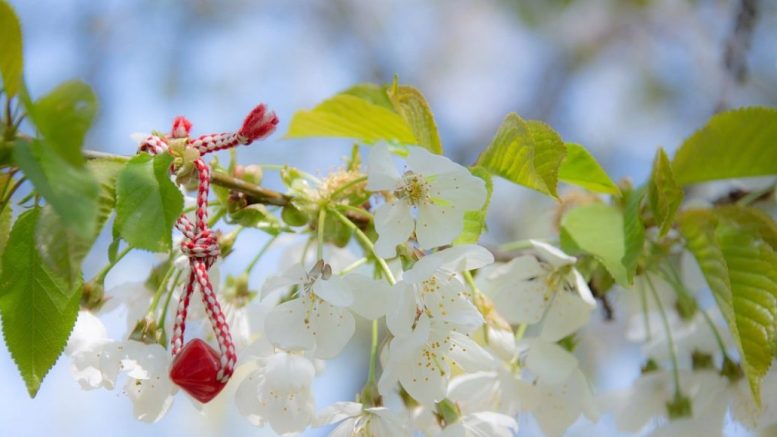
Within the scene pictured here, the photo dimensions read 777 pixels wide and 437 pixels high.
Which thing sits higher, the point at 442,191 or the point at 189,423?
the point at 442,191

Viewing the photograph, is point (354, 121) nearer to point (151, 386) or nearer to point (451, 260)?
point (451, 260)

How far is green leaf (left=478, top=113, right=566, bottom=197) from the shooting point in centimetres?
106

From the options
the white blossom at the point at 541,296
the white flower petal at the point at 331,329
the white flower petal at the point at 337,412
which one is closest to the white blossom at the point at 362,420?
the white flower petal at the point at 337,412

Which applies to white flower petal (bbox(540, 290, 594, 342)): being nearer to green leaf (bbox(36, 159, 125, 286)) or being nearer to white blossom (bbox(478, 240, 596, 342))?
white blossom (bbox(478, 240, 596, 342))

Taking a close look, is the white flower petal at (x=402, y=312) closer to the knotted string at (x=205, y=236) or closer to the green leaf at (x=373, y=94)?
the knotted string at (x=205, y=236)

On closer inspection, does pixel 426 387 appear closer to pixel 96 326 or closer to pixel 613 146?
pixel 96 326

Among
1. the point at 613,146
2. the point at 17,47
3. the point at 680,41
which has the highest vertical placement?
the point at 17,47

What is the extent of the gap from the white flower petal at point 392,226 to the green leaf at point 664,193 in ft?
1.28

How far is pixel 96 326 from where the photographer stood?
3.87 feet

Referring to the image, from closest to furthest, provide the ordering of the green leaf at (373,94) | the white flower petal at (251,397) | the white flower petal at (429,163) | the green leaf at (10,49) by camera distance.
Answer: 1. the green leaf at (10,49)
2. the white flower petal at (429,163)
3. the white flower petal at (251,397)
4. the green leaf at (373,94)

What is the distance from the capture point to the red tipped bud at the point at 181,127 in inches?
42.6

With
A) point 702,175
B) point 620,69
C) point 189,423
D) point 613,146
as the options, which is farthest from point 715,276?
point 620,69

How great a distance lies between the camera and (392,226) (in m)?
1.07

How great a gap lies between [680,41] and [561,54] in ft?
3.12
